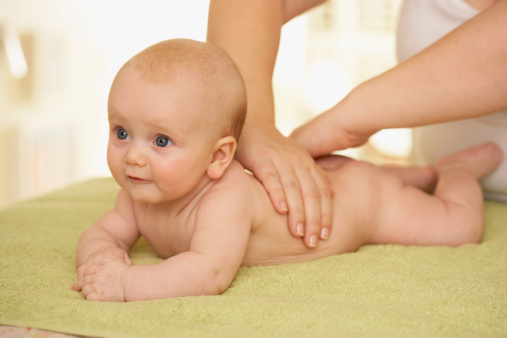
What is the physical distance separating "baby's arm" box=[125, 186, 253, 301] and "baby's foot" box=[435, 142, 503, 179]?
709 millimetres

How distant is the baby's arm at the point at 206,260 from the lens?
888mm

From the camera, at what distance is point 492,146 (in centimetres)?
151

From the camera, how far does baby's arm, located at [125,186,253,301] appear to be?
89 cm

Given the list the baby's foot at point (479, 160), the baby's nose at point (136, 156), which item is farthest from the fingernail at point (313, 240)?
the baby's foot at point (479, 160)

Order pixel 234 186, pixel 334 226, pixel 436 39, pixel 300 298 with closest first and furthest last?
pixel 300 298
pixel 234 186
pixel 334 226
pixel 436 39

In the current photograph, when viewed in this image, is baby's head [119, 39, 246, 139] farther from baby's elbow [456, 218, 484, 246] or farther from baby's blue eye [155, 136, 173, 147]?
baby's elbow [456, 218, 484, 246]

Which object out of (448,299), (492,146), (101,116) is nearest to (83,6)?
(101,116)

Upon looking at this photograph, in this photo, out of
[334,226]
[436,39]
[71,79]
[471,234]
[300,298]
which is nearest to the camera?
[300,298]

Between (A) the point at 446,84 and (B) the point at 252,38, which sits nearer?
(A) the point at 446,84

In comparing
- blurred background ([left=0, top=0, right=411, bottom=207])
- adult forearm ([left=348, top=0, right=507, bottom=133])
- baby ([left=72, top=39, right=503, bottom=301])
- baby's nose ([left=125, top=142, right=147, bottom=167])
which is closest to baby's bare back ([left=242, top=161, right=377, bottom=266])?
baby ([left=72, top=39, right=503, bottom=301])

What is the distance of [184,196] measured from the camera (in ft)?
3.49

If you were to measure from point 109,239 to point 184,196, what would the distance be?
0.17m

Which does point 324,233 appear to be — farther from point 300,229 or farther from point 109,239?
point 109,239

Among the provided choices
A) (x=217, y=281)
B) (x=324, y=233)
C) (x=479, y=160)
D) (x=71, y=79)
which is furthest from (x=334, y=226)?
(x=71, y=79)
